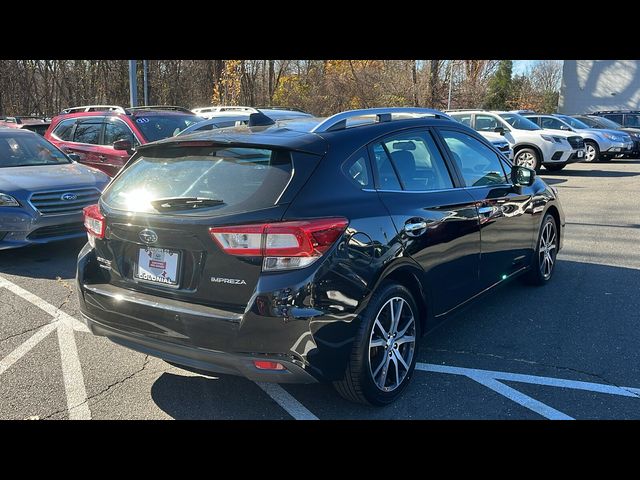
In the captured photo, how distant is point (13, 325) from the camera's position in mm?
4656

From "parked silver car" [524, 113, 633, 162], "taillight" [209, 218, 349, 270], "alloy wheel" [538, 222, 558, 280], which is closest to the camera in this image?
"taillight" [209, 218, 349, 270]

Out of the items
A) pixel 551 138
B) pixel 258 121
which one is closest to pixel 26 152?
pixel 258 121

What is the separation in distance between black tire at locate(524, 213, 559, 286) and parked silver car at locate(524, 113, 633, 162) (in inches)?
545

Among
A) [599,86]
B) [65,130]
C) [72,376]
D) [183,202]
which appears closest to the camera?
[183,202]

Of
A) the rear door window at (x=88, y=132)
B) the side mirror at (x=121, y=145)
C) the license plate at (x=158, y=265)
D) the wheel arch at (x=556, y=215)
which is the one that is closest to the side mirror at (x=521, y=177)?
the wheel arch at (x=556, y=215)

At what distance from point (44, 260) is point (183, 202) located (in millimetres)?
4567

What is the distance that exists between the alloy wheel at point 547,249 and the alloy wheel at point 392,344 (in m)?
2.49

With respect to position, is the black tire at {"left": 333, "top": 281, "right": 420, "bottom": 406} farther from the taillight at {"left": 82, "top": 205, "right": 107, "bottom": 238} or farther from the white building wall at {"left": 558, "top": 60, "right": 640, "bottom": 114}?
the white building wall at {"left": 558, "top": 60, "right": 640, "bottom": 114}

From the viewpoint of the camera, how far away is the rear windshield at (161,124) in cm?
929

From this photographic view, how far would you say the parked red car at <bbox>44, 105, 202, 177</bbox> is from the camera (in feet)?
30.3

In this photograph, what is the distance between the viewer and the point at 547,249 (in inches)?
220

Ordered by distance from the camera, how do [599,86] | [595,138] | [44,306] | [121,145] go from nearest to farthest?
[44,306], [121,145], [595,138], [599,86]

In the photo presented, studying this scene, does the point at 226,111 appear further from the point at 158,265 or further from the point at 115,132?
the point at 158,265

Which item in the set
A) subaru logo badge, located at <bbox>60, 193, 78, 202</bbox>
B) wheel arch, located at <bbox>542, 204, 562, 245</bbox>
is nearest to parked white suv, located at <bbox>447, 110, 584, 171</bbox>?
wheel arch, located at <bbox>542, 204, 562, 245</bbox>
